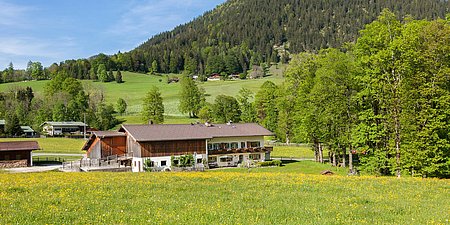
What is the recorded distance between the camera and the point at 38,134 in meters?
119

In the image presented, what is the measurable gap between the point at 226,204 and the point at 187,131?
46851 millimetres

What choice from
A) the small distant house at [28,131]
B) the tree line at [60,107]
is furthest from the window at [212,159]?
the small distant house at [28,131]

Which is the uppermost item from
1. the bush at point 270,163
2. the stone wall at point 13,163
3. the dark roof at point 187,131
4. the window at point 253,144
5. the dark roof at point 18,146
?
the dark roof at point 187,131

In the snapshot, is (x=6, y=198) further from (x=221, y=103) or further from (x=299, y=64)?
(x=221, y=103)

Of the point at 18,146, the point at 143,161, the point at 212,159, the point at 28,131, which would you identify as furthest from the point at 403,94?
the point at 28,131

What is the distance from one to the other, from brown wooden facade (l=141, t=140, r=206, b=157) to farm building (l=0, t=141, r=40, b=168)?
1951cm

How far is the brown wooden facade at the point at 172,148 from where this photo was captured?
60906 millimetres

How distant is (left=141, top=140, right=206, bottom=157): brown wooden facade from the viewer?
60.9 meters

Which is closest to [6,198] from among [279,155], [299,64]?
[299,64]

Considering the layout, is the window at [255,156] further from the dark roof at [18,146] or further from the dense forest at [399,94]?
the dark roof at [18,146]

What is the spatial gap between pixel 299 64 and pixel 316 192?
1797 inches

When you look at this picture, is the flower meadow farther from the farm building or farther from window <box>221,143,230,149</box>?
the farm building

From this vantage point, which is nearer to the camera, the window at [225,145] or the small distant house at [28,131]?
the window at [225,145]

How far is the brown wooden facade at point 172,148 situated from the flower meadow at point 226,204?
34580 millimetres
